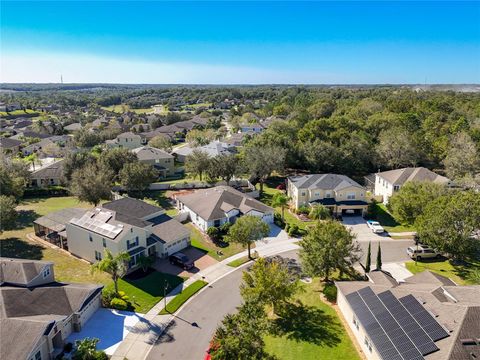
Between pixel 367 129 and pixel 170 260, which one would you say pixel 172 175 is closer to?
pixel 170 260

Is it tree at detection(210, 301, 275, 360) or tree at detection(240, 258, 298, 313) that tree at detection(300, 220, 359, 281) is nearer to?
tree at detection(240, 258, 298, 313)

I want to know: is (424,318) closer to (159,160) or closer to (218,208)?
(218,208)

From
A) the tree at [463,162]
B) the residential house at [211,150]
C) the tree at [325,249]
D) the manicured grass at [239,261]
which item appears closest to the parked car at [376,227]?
the tree at [325,249]

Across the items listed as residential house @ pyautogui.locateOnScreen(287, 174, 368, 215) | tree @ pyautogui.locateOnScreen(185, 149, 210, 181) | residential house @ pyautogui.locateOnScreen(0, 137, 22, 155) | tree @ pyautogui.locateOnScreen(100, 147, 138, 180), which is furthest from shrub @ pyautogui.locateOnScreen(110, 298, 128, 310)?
residential house @ pyautogui.locateOnScreen(0, 137, 22, 155)

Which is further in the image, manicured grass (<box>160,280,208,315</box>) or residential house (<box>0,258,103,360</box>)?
manicured grass (<box>160,280,208,315</box>)

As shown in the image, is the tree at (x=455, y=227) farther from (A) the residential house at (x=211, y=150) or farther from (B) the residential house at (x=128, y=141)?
(B) the residential house at (x=128, y=141)

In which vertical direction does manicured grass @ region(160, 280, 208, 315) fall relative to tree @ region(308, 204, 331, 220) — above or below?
below

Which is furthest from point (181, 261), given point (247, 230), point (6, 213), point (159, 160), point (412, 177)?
point (159, 160)
